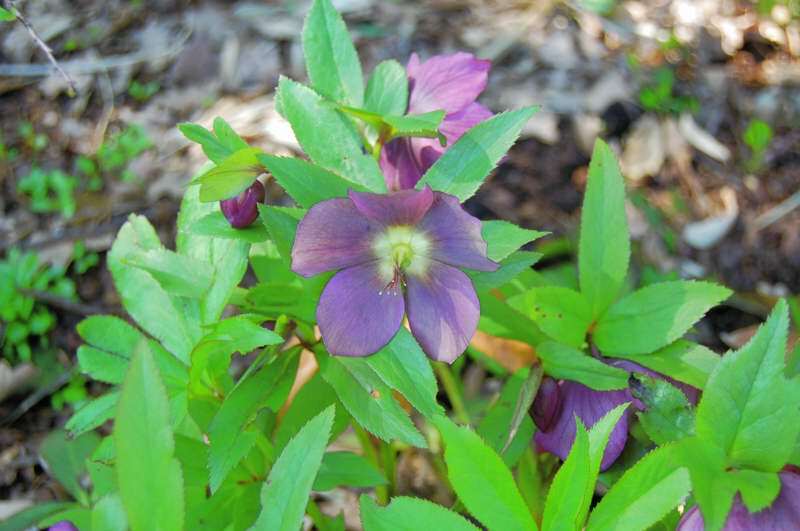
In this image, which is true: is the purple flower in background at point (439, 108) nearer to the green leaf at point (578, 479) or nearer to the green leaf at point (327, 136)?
the green leaf at point (327, 136)

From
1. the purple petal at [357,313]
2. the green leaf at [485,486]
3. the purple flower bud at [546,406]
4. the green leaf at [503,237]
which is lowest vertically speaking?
the purple flower bud at [546,406]

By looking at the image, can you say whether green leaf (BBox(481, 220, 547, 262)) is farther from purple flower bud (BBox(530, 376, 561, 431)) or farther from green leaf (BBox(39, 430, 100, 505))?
green leaf (BBox(39, 430, 100, 505))

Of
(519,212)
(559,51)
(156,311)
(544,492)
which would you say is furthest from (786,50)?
(156,311)

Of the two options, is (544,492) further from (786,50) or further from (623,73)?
(786,50)

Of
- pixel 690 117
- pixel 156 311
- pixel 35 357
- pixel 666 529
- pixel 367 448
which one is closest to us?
pixel 666 529

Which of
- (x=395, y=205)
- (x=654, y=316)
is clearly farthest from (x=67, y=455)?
(x=654, y=316)

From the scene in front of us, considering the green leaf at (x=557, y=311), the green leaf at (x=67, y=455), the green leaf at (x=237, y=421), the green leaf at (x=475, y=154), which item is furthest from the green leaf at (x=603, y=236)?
the green leaf at (x=67, y=455)
